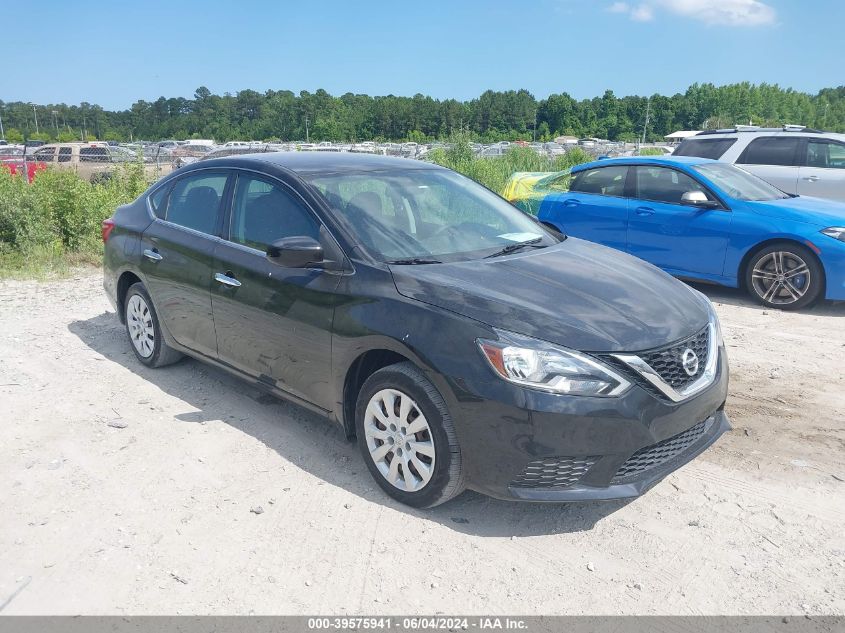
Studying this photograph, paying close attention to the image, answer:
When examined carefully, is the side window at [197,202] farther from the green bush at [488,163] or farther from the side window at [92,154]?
the side window at [92,154]

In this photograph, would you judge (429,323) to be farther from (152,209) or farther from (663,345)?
(152,209)

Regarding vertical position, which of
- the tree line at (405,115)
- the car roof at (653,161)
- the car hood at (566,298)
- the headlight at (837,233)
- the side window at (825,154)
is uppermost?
the tree line at (405,115)

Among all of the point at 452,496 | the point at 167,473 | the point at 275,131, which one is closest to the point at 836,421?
the point at 452,496

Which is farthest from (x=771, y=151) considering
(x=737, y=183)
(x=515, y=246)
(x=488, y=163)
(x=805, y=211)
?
(x=515, y=246)

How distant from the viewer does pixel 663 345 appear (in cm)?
342

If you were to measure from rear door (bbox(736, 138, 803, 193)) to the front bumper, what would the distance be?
9491mm

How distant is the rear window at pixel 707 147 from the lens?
468 inches

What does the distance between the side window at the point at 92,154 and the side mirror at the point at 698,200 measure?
14.8 m

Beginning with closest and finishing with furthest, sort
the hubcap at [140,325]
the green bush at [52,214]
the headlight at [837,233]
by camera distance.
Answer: the hubcap at [140,325] → the headlight at [837,233] → the green bush at [52,214]

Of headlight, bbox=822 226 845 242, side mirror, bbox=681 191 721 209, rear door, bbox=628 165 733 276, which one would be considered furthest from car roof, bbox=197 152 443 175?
headlight, bbox=822 226 845 242

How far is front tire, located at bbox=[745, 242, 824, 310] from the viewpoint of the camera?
744cm

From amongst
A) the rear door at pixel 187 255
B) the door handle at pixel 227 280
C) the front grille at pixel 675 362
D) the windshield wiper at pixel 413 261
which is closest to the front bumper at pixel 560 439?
the front grille at pixel 675 362
